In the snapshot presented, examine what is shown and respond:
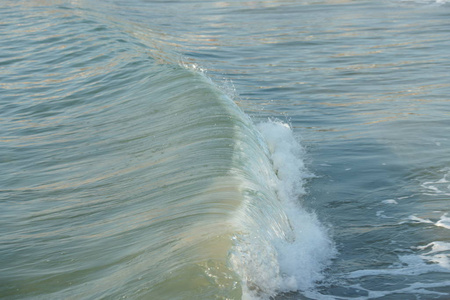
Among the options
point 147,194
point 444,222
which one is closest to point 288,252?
point 147,194

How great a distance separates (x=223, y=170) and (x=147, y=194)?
822 mm

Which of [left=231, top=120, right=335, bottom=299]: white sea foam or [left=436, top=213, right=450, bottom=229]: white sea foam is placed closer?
[left=231, top=120, right=335, bottom=299]: white sea foam

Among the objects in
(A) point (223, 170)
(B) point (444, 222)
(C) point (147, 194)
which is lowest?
(C) point (147, 194)

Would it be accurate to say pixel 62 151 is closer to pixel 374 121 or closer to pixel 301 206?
pixel 301 206

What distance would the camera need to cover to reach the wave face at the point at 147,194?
204 inches

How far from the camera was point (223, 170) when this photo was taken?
678 cm

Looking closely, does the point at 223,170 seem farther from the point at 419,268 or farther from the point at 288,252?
the point at 419,268

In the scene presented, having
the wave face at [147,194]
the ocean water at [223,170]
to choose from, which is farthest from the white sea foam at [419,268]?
the wave face at [147,194]

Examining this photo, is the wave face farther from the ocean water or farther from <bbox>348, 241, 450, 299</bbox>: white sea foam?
<bbox>348, 241, 450, 299</bbox>: white sea foam

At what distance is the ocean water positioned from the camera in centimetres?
547

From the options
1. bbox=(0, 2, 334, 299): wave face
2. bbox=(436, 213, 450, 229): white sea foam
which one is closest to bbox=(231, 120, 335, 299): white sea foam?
bbox=(0, 2, 334, 299): wave face

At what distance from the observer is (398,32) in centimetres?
1803

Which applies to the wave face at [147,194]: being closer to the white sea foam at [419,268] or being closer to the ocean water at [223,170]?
the ocean water at [223,170]

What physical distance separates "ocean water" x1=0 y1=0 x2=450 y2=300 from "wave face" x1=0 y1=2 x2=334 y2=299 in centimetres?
2
